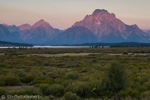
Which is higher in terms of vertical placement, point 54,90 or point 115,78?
point 115,78

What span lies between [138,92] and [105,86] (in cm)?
229

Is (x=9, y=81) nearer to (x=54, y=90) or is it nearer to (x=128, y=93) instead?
(x=54, y=90)

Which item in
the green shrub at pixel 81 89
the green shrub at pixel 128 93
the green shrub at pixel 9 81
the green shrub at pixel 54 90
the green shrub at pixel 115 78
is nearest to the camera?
the green shrub at pixel 128 93

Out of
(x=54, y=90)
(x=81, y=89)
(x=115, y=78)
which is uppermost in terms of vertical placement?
(x=115, y=78)

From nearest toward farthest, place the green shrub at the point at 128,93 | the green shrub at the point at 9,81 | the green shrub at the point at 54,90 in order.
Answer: the green shrub at the point at 128,93 < the green shrub at the point at 54,90 < the green shrub at the point at 9,81

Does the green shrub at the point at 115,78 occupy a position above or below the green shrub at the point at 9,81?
above

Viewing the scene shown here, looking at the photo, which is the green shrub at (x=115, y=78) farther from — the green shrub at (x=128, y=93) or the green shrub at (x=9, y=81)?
the green shrub at (x=9, y=81)

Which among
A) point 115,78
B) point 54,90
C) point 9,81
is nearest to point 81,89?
point 54,90

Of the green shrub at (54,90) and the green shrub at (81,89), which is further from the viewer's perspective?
the green shrub at (54,90)

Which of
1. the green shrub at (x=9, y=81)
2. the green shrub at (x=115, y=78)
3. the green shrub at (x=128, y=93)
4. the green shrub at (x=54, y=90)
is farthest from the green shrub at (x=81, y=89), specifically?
the green shrub at (x=9, y=81)

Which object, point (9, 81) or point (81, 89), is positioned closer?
point (81, 89)

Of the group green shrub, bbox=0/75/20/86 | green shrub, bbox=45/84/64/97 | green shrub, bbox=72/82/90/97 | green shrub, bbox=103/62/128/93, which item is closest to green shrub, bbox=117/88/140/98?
green shrub, bbox=103/62/128/93

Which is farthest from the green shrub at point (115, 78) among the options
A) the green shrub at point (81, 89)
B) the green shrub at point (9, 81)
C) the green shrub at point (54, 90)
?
the green shrub at point (9, 81)

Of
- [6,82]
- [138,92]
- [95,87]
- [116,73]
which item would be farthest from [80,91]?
[6,82]
